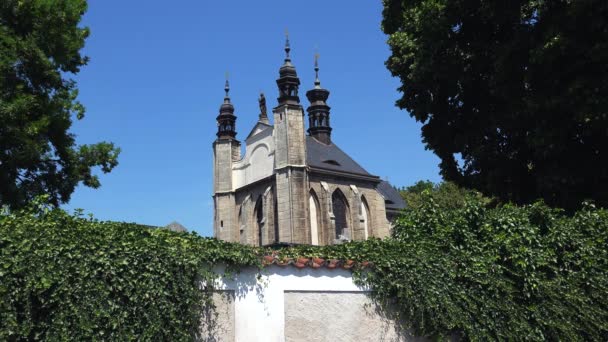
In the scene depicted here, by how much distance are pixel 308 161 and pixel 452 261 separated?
3093 centimetres

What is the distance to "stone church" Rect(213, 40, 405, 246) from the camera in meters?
35.6

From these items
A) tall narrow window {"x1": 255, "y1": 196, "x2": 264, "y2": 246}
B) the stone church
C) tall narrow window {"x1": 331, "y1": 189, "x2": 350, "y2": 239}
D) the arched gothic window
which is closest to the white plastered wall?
the stone church

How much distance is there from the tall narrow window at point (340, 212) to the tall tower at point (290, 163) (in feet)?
13.8

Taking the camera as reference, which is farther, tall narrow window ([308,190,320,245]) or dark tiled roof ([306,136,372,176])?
dark tiled roof ([306,136,372,176])

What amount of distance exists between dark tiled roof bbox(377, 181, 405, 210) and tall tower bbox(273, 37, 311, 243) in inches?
551

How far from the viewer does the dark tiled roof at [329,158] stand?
131 feet

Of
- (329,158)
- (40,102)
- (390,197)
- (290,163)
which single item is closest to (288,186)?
(290,163)

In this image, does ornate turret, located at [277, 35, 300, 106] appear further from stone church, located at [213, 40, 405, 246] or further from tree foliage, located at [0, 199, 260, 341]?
tree foliage, located at [0, 199, 260, 341]

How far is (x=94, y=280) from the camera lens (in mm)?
6160

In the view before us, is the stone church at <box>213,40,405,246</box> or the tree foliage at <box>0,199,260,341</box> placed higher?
the stone church at <box>213,40,405,246</box>

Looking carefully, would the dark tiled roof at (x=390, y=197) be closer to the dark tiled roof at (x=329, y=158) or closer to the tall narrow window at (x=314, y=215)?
the dark tiled roof at (x=329, y=158)

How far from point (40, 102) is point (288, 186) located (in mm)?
22394

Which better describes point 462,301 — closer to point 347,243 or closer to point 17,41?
point 347,243

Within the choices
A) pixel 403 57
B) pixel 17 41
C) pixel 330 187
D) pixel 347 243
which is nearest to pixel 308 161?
pixel 330 187
